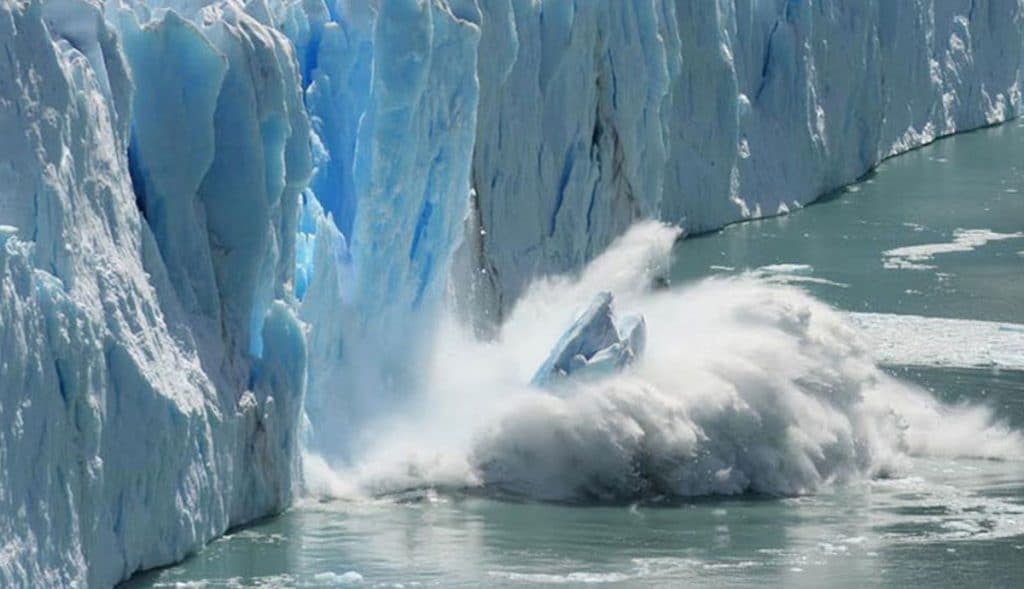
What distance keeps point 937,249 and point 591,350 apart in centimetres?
1038

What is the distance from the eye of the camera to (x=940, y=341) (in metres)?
20.7

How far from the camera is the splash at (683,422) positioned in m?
15.1

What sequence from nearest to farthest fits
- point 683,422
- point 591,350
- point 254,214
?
point 254,214
point 683,422
point 591,350

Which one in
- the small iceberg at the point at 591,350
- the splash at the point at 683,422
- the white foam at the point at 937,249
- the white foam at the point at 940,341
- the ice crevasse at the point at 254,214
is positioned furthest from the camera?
the white foam at the point at 937,249

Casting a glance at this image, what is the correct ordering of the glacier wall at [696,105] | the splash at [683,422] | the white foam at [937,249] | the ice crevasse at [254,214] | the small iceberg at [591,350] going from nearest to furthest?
the ice crevasse at [254,214] → the splash at [683,422] → the small iceberg at [591,350] → the glacier wall at [696,105] → the white foam at [937,249]

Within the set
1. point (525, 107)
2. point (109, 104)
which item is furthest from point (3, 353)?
point (525, 107)

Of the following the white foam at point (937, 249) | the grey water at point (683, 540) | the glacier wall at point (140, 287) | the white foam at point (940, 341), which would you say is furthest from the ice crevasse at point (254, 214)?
the white foam at point (940, 341)

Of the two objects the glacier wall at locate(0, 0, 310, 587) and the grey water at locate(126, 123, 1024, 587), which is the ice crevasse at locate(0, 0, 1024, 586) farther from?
the grey water at locate(126, 123, 1024, 587)

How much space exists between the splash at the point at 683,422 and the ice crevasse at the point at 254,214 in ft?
1.36

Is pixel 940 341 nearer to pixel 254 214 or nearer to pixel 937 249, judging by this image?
pixel 937 249

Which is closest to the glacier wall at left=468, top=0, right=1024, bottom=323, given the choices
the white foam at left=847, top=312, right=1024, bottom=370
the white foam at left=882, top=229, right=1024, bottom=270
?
the white foam at left=882, top=229, right=1024, bottom=270

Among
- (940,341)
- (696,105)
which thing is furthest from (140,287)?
(696,105)

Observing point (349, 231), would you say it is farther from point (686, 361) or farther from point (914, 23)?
point (914, 23)

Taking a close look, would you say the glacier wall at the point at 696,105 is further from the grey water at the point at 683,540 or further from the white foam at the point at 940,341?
the grey water at the point at 683,540
